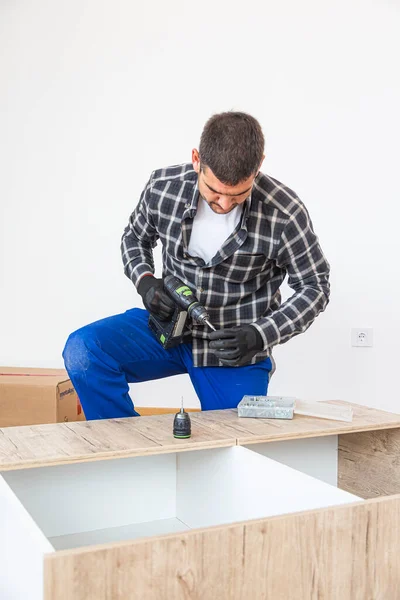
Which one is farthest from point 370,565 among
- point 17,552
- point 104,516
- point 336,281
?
point 336,281

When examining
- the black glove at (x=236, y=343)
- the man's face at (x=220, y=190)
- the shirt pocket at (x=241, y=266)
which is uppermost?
the man's face at (x=220, y=190)

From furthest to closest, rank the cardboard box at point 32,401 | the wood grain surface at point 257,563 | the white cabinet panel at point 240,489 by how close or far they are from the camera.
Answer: the cardboard box at point 32,401
the white cabinet panel at point 240,489
the wood grain surface at point 257,563

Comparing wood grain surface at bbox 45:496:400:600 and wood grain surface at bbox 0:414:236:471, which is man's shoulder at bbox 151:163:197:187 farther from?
wood grain surface at bbox 45:496:400:600

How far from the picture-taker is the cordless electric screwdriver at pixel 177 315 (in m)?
1.84

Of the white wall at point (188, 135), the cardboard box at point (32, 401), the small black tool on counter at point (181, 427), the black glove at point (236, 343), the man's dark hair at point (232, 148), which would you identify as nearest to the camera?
the small black tool on counter at point (181, 427)

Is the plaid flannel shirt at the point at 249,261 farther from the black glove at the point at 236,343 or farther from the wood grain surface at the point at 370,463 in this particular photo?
the wood grain surface at the point at 370,463

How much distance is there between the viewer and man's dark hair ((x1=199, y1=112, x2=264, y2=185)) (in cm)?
165

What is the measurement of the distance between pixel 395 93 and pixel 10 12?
1905 mm

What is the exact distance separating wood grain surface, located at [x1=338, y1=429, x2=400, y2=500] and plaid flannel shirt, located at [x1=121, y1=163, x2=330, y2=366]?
0.37 m

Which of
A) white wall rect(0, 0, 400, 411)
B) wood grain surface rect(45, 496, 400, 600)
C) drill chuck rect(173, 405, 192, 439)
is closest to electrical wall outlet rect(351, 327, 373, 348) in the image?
white wall rect(0, 0, 400, 411)

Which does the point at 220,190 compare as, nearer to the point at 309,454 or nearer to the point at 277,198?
the point at 277,198

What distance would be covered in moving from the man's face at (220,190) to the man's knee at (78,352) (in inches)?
22.6

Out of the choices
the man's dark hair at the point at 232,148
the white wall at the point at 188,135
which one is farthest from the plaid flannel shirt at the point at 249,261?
the white wall at the point at 188,135

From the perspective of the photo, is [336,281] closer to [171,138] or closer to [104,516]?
[171,138]
